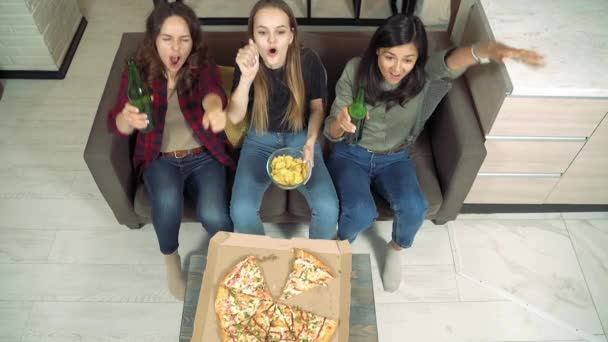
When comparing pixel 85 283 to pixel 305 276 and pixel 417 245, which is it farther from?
pixel 417 245

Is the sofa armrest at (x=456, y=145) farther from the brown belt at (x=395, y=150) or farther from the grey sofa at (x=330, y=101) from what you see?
the brown belt at (x=395, y=150)

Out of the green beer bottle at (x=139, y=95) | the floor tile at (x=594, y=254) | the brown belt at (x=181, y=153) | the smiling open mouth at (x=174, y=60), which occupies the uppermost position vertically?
the smiling open mouth at (x=174, y=60)

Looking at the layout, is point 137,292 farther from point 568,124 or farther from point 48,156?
point 568,124

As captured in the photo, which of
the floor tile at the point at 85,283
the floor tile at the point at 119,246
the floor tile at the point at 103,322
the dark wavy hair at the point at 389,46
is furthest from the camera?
the floor tile at the point at 119,246

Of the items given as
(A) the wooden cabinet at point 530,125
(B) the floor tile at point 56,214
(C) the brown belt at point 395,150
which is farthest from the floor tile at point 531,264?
(B) the floor tile at point 56,214

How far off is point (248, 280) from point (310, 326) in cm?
25

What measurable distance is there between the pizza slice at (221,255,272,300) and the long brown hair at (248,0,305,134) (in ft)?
1.93

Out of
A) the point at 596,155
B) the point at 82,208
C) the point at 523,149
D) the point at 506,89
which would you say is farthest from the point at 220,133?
the point at 596,155

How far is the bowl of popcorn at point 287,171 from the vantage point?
181 centimetres

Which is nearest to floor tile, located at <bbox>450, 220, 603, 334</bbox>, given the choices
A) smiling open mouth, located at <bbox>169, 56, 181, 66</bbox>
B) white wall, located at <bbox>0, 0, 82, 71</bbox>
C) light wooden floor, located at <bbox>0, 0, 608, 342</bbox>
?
light wooden floor, located at <bbox>0, 0, 608, 342</bbox>

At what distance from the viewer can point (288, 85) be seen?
1857 mm

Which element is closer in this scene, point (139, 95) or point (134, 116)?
point (134, 116)

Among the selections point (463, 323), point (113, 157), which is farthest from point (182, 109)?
point (463, 323)

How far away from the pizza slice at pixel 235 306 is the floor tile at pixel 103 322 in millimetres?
567
